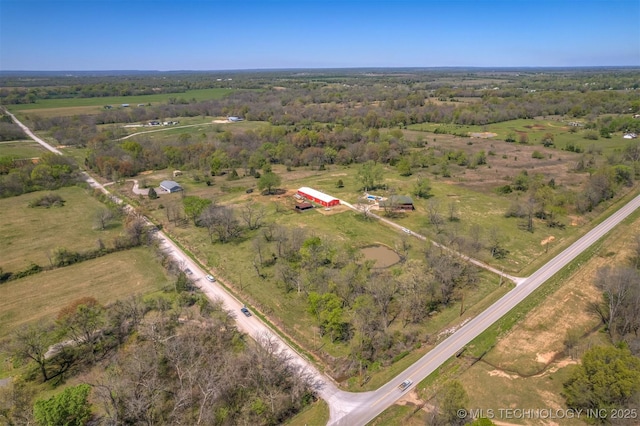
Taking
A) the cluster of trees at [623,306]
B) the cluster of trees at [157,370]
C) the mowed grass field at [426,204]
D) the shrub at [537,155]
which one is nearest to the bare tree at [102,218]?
the mowed grass field at [426,204]

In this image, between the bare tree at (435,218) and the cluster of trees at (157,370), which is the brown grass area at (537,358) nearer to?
the cluster of trees at (157,370)

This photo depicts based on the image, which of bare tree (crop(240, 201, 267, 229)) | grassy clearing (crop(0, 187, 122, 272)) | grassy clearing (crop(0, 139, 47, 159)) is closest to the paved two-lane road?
bare tree (crop(240, 201, 267, 229))

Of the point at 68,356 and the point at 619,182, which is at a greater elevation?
the point at 619,182

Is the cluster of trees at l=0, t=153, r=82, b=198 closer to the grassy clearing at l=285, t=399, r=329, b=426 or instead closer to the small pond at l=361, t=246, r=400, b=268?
the small pond at l=361, t=246, r=400, b=268

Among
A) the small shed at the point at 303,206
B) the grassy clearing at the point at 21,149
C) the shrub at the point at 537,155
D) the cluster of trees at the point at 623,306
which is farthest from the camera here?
the grassy clearing at the point at 21,149

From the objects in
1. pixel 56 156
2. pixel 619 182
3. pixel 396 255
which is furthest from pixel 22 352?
pixel 619 182

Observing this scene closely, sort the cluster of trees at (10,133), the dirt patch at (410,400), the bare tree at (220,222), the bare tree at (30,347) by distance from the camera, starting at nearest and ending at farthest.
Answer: the dirt patch at (410,400), the bare tree at (30,347), the bare tree at (220,222), the cluster of trees at (10,133)

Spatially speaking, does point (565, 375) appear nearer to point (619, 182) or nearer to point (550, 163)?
point (619, 182)

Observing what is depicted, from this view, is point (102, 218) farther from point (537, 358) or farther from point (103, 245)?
point (537, 358)
